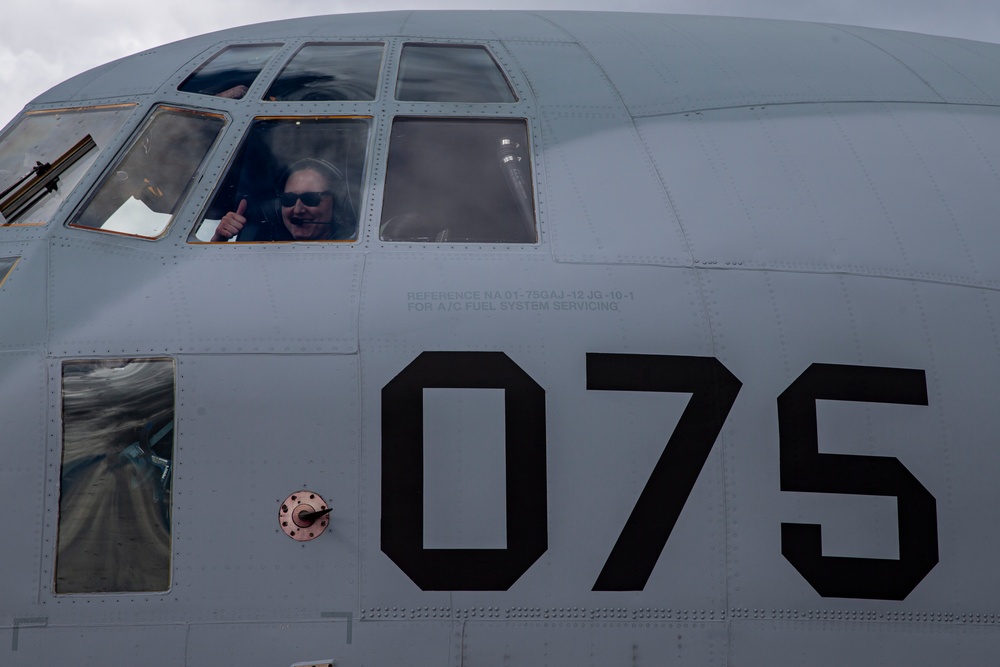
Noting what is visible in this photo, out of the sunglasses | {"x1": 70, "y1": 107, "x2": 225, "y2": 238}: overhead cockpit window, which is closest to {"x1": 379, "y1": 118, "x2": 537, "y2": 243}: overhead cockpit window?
the sunglasses

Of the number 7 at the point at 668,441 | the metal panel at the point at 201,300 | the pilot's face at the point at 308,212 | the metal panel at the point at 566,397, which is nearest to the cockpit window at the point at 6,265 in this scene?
the metal panel at the point at 201,300

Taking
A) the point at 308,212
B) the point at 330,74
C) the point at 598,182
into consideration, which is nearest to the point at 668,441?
the point at 598,182

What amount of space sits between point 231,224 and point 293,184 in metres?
0.51

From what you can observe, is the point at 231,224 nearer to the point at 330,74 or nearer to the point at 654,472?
the point at 330,74

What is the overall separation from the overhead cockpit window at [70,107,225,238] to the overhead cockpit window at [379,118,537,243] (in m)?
1.39

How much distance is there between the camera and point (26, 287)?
5.96m

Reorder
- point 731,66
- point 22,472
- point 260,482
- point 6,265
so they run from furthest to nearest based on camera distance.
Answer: point 731,66 → point 6,265 → point 260,482 → point 22,472

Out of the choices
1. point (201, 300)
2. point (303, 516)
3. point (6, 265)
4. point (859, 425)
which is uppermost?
point (6, 265)

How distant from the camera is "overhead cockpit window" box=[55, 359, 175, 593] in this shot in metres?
5.59

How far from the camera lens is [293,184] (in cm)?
652

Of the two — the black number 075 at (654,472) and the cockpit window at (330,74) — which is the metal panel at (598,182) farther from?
the cockpit window at (330,74)

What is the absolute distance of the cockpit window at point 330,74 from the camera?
6.91 meters

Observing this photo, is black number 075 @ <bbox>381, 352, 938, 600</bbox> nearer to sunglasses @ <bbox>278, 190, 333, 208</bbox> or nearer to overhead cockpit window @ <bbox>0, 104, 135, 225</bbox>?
sunglasses @ <bbox>278, 190, 333, 208</bbox>

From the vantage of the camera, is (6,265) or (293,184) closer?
(6,265)
